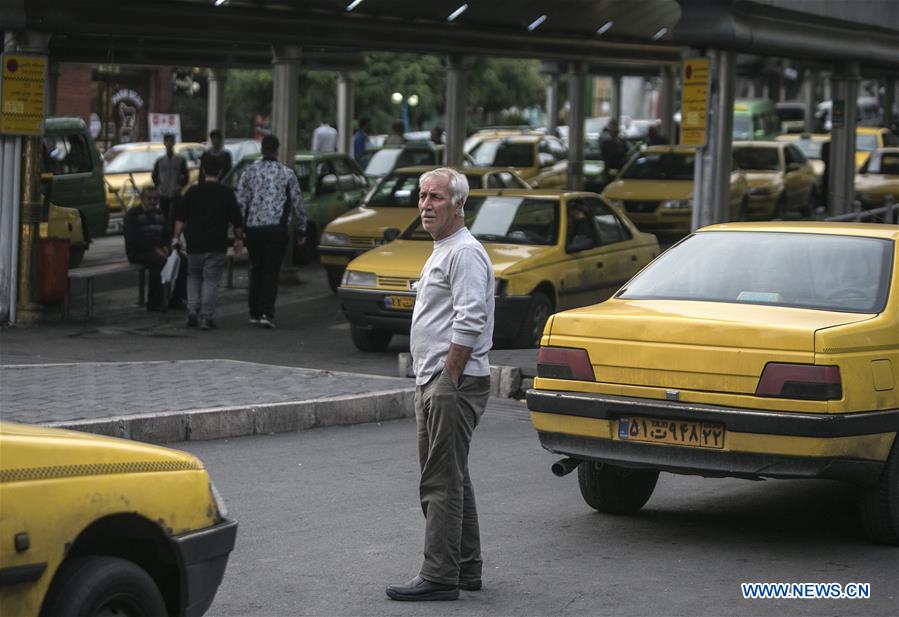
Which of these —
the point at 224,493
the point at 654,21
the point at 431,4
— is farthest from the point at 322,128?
the point at 224,493

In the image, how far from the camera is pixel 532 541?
7.25m

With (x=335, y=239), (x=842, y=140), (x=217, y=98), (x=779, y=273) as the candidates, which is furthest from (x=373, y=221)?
(x=217, y=98)

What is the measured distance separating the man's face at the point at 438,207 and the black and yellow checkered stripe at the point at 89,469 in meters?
1.71

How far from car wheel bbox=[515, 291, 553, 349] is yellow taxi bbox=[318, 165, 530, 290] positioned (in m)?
3.82

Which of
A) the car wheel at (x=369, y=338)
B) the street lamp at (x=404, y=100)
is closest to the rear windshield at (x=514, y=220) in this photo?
the car wheel at (x=369, y=338)

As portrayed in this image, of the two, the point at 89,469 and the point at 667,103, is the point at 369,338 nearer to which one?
the point at 89,469

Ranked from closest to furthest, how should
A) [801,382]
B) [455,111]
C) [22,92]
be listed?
1. [801,382]
2. [22,92]
3. [455,111]

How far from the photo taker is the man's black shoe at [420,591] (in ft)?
20.1

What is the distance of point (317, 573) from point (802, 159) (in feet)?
83.4

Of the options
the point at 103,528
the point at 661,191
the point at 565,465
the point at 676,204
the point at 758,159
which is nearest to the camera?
the point at 103,528

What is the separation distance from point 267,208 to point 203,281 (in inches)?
40.8

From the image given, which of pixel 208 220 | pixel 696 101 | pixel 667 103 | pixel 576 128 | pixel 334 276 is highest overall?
pixel 667 103

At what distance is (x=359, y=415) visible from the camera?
11031 mm

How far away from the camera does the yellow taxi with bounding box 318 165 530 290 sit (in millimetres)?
18578
